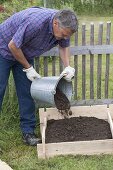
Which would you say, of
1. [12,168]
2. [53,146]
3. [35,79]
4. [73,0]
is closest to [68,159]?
[53,146]

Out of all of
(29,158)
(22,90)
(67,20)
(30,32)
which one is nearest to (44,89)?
(22,90)

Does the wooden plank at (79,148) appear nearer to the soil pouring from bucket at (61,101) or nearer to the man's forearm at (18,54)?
the soil pouring from bucket at (61,101)

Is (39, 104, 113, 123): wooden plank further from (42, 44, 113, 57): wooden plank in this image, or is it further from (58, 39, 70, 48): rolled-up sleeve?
(58, 39, 70, 48): rolled-up sleeve

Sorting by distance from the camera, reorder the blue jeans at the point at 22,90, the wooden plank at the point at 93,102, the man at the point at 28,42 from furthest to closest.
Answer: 1. the wooden plank at the point at 93,102
2. the blue jeans at the point at 22,90
3. the man at the point at 28,42

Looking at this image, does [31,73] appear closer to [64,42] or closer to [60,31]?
[64,42]

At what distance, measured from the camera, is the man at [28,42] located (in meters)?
4.54

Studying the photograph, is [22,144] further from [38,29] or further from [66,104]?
[38,29]

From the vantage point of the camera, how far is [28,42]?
15.8 ft

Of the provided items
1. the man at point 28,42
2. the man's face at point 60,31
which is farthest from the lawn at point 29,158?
the man's face at point 60,31

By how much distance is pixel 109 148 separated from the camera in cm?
507

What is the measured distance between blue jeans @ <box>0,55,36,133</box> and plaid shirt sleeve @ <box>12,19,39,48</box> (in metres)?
0.45

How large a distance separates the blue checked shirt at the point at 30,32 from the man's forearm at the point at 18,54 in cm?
6

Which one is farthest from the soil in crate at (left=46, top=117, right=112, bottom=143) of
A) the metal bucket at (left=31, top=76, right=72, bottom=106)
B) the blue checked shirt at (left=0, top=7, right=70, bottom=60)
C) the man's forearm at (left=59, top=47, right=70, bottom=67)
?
the blue checked shirt at (left=0, top=7, right=70, bottom=60)

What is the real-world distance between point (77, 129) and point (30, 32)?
1.50 meters
